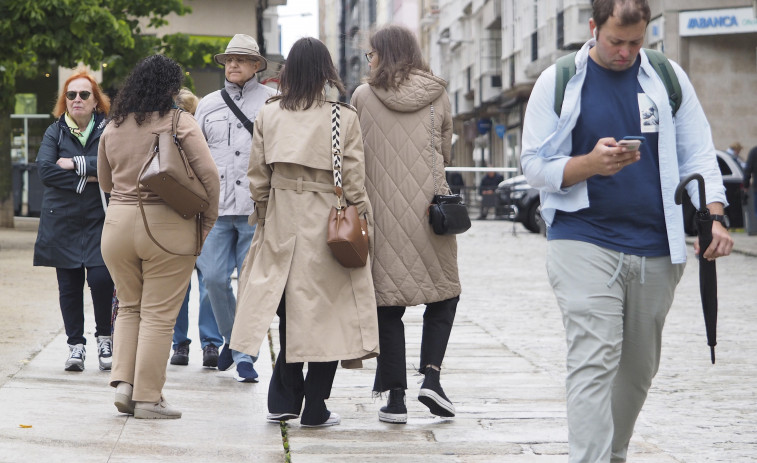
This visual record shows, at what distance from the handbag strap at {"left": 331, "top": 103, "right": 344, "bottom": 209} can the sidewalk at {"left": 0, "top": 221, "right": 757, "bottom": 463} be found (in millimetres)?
1126

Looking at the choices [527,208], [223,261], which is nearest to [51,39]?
[527,208]

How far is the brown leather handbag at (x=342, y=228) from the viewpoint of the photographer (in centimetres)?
582

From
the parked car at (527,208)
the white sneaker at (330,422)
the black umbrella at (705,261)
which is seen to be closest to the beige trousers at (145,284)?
the white sneaker at (330,422)

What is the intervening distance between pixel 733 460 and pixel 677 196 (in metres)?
1.62

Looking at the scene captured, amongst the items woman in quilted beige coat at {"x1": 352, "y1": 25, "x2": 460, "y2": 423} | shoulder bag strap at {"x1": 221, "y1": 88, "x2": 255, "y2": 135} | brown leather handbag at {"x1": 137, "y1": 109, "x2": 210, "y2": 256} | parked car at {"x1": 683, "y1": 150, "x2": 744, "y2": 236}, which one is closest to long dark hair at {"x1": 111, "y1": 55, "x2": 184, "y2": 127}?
brown leather handbag at {"x1": 137, "y1": 109, "x2": 210, "y2": 256}

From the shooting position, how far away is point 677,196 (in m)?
4.43

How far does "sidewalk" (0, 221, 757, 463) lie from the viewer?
5.60m

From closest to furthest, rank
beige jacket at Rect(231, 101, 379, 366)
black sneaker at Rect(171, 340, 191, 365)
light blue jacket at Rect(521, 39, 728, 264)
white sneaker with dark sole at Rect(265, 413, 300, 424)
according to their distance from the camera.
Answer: light blue jacket at Rect(521, 39, 728, 264) → beige jacket at Rect(231, 101, 379, 366) → white sneaker with dark sole at Rect(265, 413, 300, 424) → black sneaker at Rect(171, 340, 191, 365)

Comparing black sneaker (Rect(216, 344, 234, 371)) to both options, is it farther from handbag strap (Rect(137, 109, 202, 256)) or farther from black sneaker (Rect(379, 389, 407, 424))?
black sneaker (Rect(379, 389, 407, 424))

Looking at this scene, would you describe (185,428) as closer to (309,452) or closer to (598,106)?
(309,452)

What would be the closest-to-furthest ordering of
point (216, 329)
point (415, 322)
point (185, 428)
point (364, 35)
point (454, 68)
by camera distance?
1. point (185, 428)
2. point (364, 35)
3. point (216, 329)
4. point (415, 322)
5. point (454, 68)

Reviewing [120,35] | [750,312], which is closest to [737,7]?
[120,35]

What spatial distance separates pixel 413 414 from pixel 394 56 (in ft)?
5.97

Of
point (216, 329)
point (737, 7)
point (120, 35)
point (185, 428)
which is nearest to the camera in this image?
point (185, 428)
